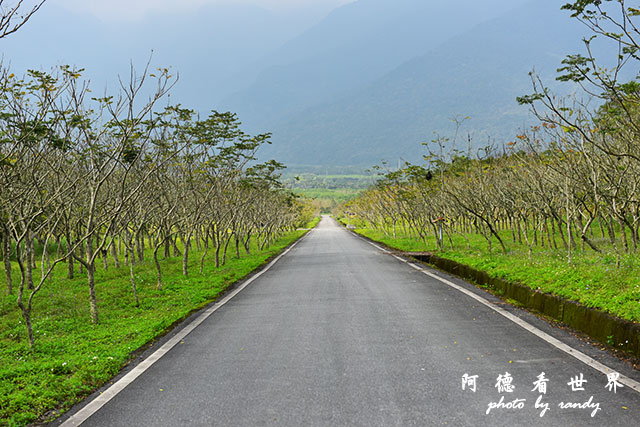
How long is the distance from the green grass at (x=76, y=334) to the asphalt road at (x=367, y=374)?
599 mm

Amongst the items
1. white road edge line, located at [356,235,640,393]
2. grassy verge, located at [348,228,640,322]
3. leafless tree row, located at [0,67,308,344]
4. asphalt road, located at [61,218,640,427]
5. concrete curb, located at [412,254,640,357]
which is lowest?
asphalt road, located at [61,218,640,427]

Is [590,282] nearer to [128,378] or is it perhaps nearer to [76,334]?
[128,378]

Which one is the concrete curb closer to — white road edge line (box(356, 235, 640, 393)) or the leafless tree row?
white road edge line (box(356, 235, 640, 393))

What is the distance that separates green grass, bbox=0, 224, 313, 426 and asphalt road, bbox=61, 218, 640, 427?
60 centimetres

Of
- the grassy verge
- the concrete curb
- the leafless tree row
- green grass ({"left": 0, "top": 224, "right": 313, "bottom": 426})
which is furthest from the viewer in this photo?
the leafless tree row

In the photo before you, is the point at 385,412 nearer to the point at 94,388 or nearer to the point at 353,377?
the point at 353,377

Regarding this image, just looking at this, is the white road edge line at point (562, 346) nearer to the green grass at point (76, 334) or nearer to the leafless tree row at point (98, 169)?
the green grass at point (76, 334)

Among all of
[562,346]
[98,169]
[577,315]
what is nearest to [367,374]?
[562,346]

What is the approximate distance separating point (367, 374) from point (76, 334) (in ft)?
17.1

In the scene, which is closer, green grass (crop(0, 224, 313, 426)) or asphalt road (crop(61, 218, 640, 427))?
asphalt road (crop(61, 218, 640, 427))

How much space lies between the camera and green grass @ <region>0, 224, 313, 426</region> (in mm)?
4379

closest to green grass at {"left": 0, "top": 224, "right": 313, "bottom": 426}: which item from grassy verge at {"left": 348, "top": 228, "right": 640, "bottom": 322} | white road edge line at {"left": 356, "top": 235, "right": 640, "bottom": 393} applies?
white road edge line at {"left": 356, "top": 235, "right": 640, "bottom": 393}

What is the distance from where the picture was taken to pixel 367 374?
15.2 feet

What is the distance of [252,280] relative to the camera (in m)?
13.1
